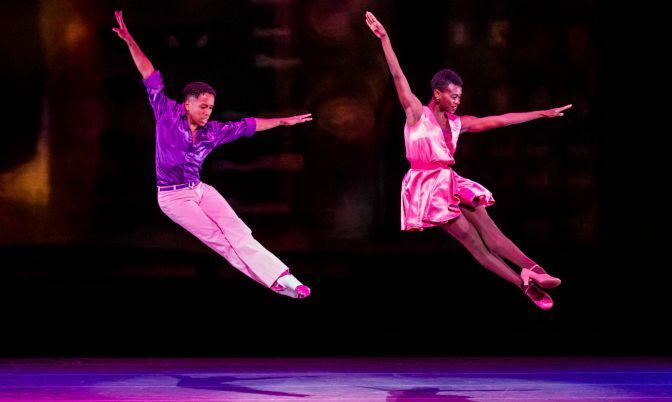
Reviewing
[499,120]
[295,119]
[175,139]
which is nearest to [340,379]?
[295,119]

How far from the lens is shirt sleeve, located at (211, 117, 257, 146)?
5.52m

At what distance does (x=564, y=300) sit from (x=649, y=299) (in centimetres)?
59

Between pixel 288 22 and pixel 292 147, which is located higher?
pixel 288 22

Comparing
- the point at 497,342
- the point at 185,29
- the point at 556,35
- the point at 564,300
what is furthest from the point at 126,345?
the point at 556,35

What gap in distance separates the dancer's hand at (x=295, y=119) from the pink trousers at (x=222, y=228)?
2.06 feet

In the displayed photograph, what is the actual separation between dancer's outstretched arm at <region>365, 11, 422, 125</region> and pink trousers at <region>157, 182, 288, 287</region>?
119 cm

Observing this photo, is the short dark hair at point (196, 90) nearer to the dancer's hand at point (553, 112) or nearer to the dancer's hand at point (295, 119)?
the dancer's hand at point (295, 119)

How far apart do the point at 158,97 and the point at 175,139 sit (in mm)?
296

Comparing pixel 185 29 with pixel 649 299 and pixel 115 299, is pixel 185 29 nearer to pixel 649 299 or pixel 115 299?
pixel 115 299

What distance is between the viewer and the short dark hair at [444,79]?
5.39 metres

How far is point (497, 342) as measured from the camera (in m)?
6.00

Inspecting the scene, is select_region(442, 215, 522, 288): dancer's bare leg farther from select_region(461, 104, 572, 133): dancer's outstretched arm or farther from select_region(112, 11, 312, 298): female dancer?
select_region(112, 11, 312, 298): female dancer

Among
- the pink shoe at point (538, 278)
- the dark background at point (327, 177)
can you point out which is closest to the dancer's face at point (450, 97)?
the dark background at point (327, 177)

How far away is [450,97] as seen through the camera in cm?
537
